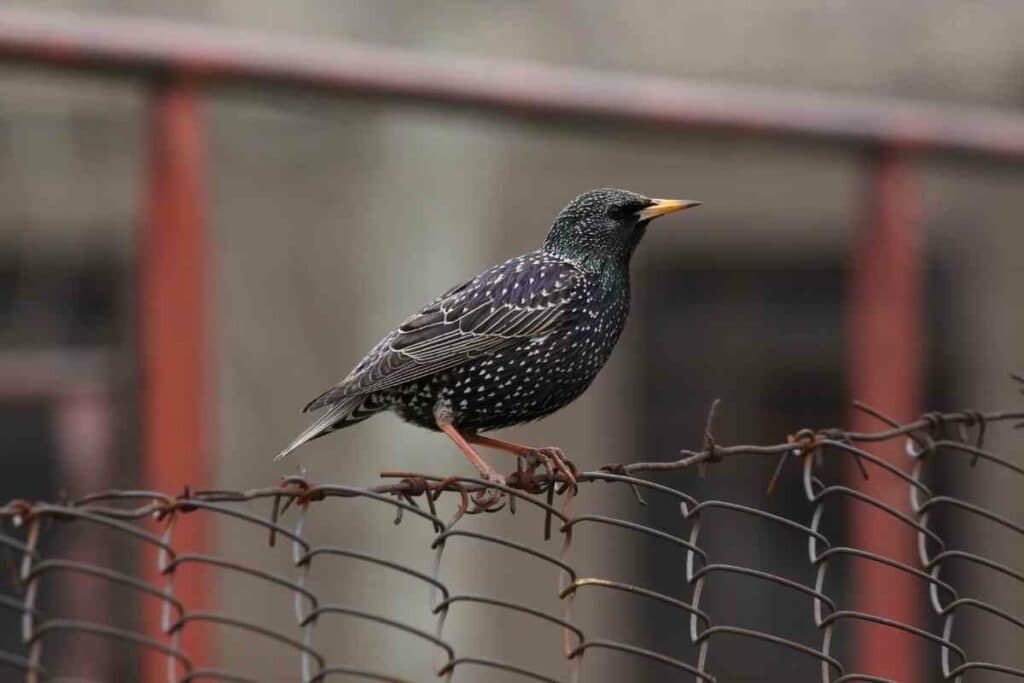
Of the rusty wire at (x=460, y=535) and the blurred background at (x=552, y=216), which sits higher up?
the blurred background at (x=552, y=216)

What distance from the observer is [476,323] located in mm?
3451

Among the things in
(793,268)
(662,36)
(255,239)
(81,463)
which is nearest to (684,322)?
(793,268)

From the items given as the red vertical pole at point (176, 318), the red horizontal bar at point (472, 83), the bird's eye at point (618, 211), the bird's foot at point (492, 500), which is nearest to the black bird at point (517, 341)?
the bird's eye at point (618, 211)

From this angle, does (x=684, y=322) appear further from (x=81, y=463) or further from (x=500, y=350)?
(x=500, y=350)

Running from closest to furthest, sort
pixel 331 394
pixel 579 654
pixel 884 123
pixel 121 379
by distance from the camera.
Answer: pixel 579 654, pixel 331 394, pixel 121 379, pixel 884 123

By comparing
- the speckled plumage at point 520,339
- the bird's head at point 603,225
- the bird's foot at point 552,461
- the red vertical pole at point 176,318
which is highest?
the red vertical pole at point 176,318

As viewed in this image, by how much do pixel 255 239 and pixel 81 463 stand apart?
1103 millimetres

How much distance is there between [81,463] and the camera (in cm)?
613

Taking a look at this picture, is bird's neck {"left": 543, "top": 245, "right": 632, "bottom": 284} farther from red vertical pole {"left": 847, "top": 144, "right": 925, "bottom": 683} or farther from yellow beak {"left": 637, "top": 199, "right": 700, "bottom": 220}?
red vertical pole {"left": 847, "top": 144, "right": 925, "bottom": 683}

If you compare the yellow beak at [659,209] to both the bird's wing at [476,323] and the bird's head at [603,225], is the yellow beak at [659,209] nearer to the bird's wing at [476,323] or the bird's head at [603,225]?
the bird's head at [603,225]

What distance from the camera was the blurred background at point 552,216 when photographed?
5.40m

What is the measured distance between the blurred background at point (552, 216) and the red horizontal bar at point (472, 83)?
13 millimetres

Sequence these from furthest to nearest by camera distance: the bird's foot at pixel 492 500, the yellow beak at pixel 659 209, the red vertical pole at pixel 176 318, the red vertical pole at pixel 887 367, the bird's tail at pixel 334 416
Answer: the red vertical pole at pixel 887 367 → the red vertical pole at pixel 176 318 → the bird's tail at pixel 334 416 → the yellow beak at pixel 659 209 → the bird's foot at pixel 492 500

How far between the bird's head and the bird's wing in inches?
1.7
